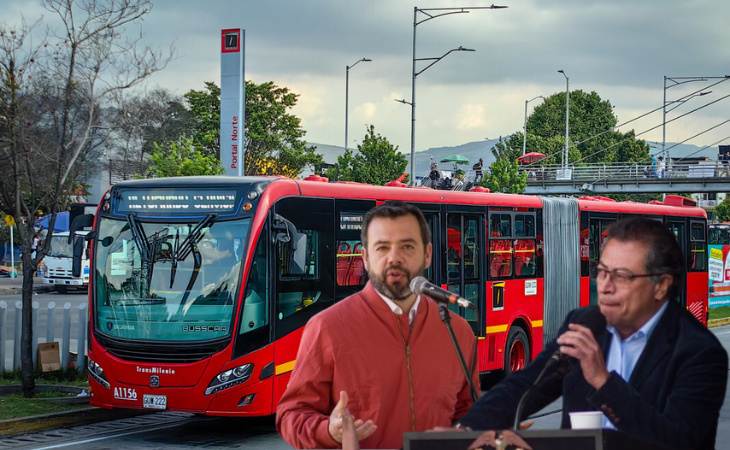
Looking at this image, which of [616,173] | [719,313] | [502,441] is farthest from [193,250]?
[616,173]

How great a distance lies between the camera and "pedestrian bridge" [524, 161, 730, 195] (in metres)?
74.6

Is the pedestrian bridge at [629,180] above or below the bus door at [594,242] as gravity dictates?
above

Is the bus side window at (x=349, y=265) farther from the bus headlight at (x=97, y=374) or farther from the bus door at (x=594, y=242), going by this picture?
the bus door at (x=594, y=242)

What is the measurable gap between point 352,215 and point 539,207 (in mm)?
5144

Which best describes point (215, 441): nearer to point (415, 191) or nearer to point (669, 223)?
point (415, 191)

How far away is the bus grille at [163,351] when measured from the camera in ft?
34.2

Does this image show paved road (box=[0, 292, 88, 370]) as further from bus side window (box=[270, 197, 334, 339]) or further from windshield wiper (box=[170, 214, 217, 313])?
bus side window (box=[270, 197, 334, 339])

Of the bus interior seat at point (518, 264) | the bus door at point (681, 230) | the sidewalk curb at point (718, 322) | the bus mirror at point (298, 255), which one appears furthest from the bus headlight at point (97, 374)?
the sidewalk curb at point (718, 322)

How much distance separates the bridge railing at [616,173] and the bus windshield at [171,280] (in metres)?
68.9

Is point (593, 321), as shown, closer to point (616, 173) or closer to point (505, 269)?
point (505, 269)

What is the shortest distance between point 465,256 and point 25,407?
6.26 m

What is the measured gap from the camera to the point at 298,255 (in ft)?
35.3

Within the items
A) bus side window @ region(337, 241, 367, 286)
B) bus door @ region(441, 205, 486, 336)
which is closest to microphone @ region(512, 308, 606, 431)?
bus side window @ region(337, 241, 367, 286)

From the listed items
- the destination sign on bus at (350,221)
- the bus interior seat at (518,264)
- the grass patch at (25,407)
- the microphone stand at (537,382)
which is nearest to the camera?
the microphone stand at (537,382)
